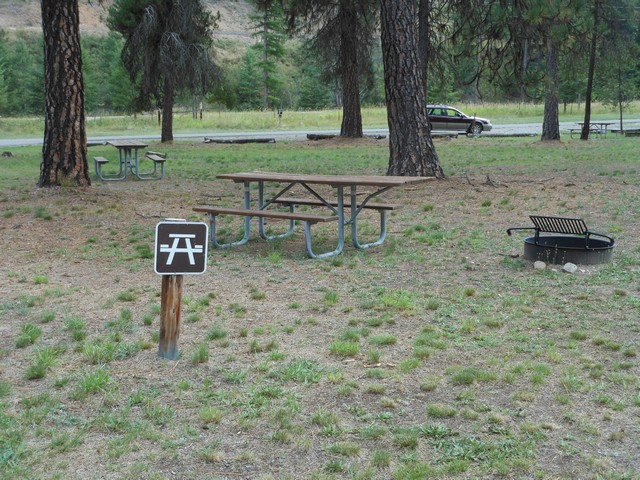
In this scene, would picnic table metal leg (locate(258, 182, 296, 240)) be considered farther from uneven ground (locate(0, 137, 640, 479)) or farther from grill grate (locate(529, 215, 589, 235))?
grill grate (locate(529, 215, 589, 235))

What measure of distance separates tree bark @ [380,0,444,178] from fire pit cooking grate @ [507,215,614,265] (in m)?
5.06

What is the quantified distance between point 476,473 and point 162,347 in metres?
2.26

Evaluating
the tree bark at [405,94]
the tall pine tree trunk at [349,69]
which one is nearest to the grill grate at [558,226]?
the tree bark at [405,94]

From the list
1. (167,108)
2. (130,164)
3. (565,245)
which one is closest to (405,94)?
(565,245)

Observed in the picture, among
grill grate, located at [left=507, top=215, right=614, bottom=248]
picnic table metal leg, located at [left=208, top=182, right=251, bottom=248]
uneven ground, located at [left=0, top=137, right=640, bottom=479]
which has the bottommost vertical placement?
uneven ground, located at [left=0, top=137, right=640, bottom=479]

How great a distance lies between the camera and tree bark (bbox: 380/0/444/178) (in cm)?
1256

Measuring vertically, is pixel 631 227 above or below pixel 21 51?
below

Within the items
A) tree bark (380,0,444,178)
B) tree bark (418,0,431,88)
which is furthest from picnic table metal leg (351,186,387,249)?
tree bark (418,0,431,88)

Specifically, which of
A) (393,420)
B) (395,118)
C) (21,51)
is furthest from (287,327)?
(21,51)

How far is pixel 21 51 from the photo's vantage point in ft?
260

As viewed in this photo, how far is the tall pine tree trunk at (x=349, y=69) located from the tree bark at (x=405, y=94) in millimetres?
10507

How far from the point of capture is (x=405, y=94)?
1273cm

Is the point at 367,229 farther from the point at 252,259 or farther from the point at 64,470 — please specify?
the point at 64,470

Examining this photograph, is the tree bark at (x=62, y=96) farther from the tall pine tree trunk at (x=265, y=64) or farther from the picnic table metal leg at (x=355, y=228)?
the tall pine tree trunk at (x=265, y=64)
